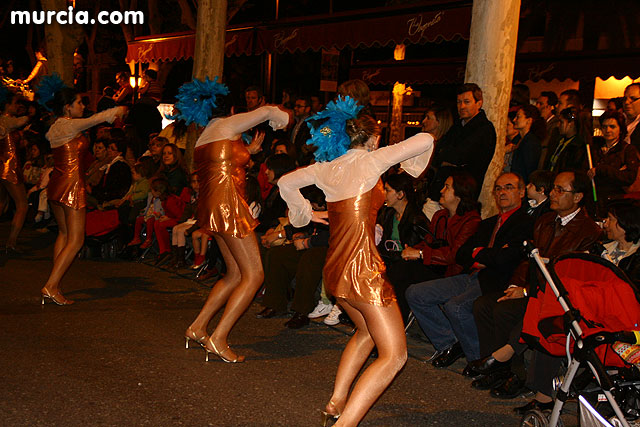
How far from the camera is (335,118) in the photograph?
4.77 m

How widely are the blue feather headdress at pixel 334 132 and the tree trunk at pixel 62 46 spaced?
46.5 ft

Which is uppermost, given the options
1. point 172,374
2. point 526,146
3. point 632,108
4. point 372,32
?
point 372,32

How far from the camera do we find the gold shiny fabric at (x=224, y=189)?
631cm

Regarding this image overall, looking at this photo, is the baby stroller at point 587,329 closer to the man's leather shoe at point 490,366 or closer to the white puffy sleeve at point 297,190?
the man's leather shoe at point 490,366

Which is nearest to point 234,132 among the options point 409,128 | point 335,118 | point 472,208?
point 335,118

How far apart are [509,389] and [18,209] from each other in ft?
27.0

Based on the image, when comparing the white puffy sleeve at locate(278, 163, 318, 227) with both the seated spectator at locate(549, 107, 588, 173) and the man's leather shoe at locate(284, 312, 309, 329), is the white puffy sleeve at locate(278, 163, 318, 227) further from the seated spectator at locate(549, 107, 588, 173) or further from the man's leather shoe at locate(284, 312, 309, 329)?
the seated spectator at locate(549, 107, 588, 173)

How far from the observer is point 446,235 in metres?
7.04

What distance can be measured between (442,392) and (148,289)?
445cm

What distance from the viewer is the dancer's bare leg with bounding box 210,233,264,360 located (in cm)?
638

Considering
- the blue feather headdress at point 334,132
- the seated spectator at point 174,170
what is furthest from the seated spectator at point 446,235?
the seated spectator at point 174,170

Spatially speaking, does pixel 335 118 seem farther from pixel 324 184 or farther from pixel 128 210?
pixel 128 210

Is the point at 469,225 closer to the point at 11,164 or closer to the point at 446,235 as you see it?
the point at 446,235

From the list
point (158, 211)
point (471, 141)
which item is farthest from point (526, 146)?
point (158, 211)
